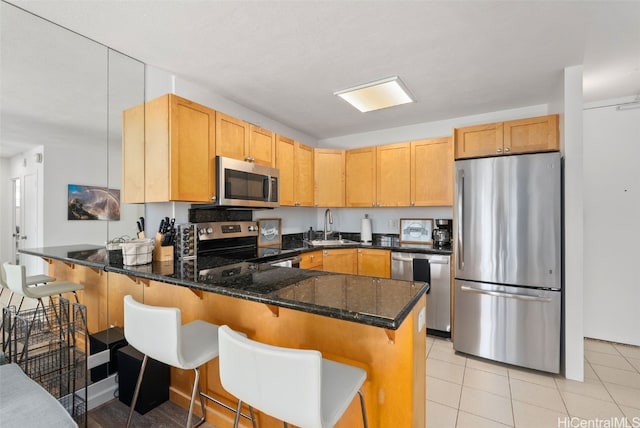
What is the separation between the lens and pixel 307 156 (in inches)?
153

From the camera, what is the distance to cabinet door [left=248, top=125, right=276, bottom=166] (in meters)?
3.00

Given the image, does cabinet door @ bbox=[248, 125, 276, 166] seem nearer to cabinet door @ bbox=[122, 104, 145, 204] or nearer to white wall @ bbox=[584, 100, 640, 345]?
cabinet door @ bbox=[122, 104, 145, 204]

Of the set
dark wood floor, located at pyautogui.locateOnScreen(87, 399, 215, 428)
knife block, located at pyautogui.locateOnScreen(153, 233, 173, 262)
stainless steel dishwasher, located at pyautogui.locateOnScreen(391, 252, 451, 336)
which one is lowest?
dark wood floor, located at pyautogui.locateOnScreen(87, 399, 215, 428)

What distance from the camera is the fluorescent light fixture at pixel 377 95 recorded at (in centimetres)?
261

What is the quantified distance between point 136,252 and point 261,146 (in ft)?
5.65

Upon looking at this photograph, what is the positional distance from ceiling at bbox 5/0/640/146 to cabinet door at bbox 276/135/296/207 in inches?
24.2

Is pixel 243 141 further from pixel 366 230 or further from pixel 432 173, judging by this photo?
pixel 432 173

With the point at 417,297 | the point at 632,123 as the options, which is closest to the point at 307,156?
the point at 417,297

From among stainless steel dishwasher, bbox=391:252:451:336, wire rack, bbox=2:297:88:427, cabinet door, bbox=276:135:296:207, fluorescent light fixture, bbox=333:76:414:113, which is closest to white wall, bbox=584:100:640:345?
stainless steel dishwasher, bbox=391:252:451:336

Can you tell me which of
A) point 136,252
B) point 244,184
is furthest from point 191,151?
point 136,252

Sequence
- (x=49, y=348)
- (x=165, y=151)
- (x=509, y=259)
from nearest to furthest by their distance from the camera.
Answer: (x=49, y=348)
(x=165, y=151)
(x=509, y=259)

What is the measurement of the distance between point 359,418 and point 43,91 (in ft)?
9.05

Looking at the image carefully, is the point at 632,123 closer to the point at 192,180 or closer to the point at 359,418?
the point at 359,418

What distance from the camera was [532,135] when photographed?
2.75 metres
